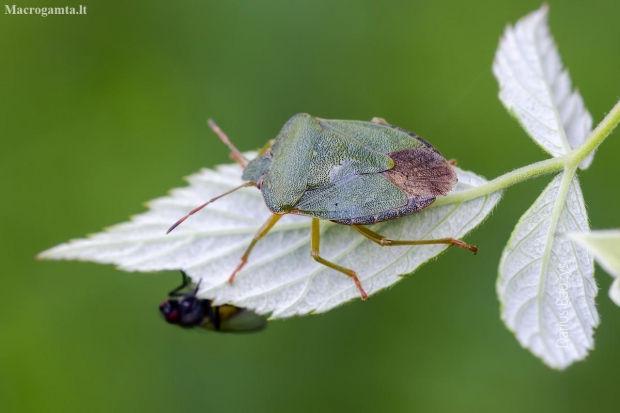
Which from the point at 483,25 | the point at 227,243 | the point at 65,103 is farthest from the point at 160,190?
the point at 483,25

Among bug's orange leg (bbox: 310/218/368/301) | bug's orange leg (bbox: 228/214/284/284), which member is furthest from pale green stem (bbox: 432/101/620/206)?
bug's orange leg (bbox: 228/214/284/284)

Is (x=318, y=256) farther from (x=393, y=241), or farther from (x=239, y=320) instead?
(x=239, y=320)

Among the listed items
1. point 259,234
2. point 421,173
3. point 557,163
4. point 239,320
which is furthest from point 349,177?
point 239,320

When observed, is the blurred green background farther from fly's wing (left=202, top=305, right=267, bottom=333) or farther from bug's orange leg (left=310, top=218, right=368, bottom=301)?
bug's orange leg (left=310, top=218, right=368, bottom=301)

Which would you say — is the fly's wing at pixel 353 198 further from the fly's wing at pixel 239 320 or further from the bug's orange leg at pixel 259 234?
the fly's wing at pixel 239 320

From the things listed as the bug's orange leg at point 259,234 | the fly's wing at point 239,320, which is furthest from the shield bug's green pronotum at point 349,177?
the fly's wing at point 239,320

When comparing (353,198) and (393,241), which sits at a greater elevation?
(353,198)

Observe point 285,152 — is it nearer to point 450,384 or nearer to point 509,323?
point 509,323
